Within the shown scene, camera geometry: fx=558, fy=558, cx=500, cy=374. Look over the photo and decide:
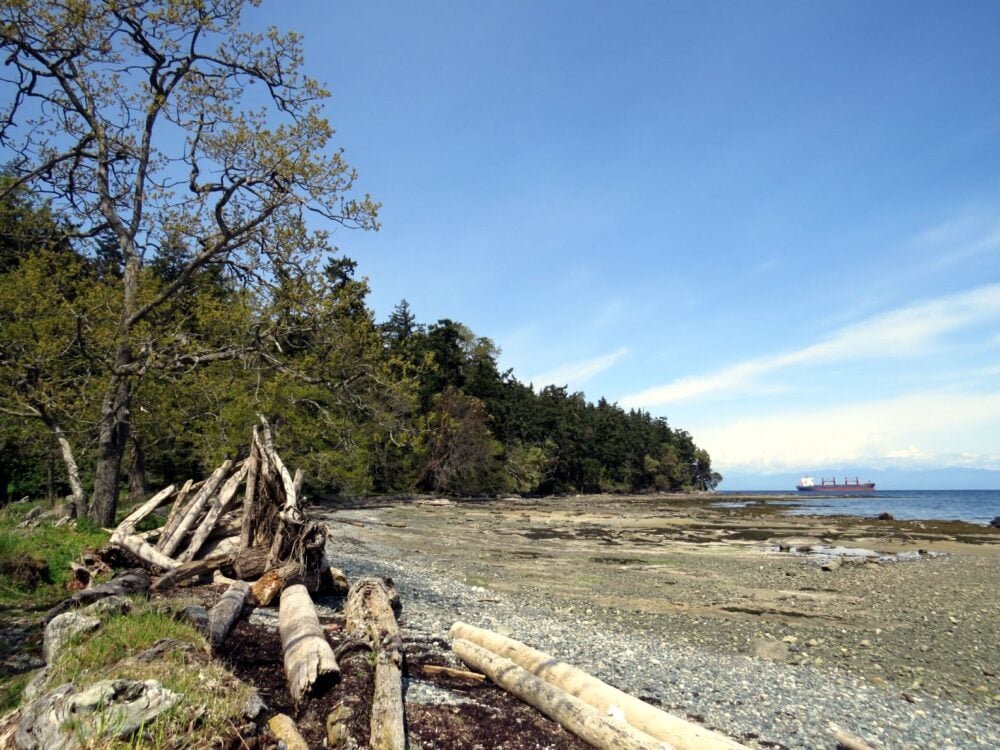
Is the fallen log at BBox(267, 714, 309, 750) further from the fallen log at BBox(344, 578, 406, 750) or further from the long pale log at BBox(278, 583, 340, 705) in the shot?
the long pale log at BBox(278, 583, 340, 705)

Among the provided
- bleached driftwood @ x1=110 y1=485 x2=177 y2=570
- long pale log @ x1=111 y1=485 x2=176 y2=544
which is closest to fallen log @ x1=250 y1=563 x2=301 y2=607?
bleached driftwood @ x1=110 y1=485 x2=177 y2=570

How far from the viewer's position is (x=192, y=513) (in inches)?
488

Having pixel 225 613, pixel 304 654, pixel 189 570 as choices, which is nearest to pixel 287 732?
pixel 304 654

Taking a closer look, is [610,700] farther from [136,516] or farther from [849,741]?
[136,516]

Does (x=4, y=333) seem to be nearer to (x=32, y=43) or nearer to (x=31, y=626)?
(x=32, y=43)

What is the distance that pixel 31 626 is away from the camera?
7934mm

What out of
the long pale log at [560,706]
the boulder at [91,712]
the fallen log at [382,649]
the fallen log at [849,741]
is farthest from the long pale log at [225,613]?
the fallen log at [849,741]

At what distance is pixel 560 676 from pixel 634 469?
121 m

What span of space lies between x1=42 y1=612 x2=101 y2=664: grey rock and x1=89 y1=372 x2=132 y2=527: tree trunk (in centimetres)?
1001

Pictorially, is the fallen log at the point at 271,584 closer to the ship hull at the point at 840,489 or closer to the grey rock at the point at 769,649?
the grey rock at the point at 769,649

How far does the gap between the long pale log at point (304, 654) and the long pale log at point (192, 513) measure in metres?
5.34

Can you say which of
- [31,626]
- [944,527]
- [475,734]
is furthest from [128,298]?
[944,527]

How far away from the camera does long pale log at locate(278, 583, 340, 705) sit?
5.90m

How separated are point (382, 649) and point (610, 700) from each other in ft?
9.17
